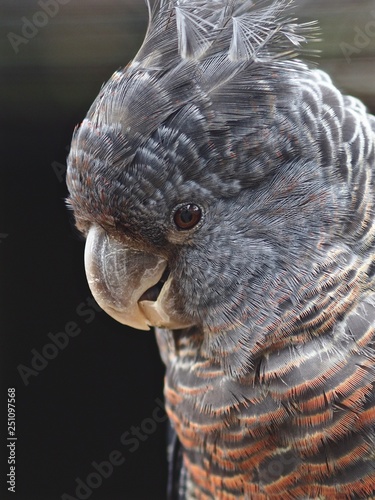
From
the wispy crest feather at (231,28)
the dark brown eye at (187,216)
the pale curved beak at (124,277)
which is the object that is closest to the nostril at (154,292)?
the pale curved beak at (124,277)

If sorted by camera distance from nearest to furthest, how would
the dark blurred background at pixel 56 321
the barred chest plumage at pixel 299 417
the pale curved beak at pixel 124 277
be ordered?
1. the barred chest plumage at pixel 299 417
2. the pale curved beak at pixel 124 277
3. the dark blurred background at pixel 56 321

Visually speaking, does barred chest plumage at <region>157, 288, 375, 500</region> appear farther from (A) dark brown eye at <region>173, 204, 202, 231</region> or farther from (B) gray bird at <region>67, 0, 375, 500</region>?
(A) dark brown eye at <region>173, 204, 202, 231</region>

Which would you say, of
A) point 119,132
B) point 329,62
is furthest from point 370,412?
point 329,62

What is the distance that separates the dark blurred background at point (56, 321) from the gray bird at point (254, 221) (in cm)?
132

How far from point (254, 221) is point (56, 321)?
2.10 meters

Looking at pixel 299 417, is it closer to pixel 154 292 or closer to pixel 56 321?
pixel 154 292

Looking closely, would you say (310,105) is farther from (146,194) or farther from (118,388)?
(118,388)

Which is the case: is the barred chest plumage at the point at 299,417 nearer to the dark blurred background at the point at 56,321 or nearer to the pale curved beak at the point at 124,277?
the pale curved beak at the point at 124,277

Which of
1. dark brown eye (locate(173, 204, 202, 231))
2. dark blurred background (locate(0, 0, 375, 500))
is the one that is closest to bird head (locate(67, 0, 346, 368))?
dark brown eye (locate(173, 204, 202, 231))

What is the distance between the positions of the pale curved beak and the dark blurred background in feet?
4.12

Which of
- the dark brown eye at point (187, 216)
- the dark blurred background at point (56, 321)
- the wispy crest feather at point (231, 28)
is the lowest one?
the dark blurred background at point (56, 321)

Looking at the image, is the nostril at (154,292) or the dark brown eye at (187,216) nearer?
the dark brown eye at (187,216)

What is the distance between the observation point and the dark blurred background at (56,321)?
2924 millimetres

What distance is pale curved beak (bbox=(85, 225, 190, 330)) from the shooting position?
5.28ft
